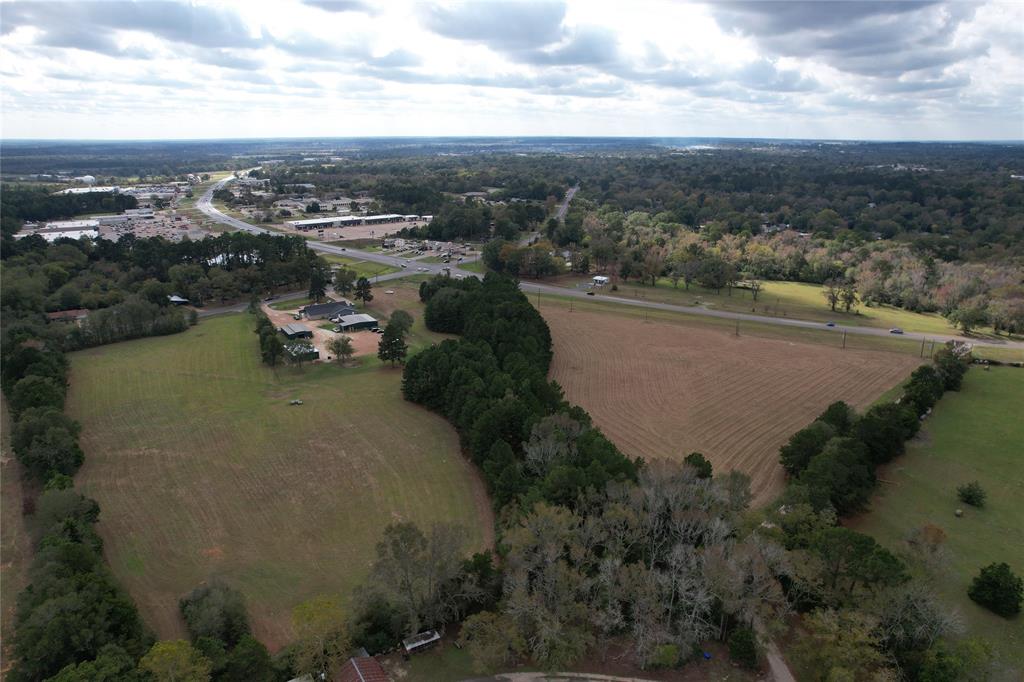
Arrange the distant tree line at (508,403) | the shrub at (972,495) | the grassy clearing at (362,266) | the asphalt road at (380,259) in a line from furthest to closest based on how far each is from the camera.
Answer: the asphalt road at (380,259)
the grassy clearing at (362,266)
the shrub at (972,495)
the distant tree line at (508,403)

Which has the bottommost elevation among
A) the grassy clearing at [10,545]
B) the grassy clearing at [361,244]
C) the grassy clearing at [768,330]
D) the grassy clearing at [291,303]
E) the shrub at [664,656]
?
the grassy clearing at [10,545]

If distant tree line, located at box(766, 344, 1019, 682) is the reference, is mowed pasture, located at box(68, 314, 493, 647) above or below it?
below

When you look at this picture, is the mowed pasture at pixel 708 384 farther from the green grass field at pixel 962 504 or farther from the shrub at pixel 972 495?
the shrub at pixel 972 495

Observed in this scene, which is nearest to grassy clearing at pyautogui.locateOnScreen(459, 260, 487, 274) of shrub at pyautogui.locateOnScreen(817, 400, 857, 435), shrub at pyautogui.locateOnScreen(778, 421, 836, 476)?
shrub at pyautogui.locateOnScreen(817, 400, 857, 435)

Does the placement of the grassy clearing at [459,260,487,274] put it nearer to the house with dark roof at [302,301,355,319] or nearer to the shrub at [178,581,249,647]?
the house with dark roof at [302,301,355,319]

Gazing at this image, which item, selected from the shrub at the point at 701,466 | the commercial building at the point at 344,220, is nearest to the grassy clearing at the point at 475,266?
the commercial building at the point at 344,220

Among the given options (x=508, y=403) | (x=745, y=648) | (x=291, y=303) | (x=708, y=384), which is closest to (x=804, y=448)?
(x=708, y=384)
